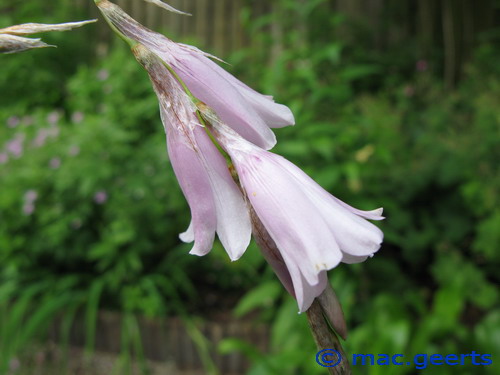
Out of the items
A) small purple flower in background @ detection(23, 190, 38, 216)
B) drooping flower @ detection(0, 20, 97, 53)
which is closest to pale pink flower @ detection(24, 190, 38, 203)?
small purple flower in background @ detection(23, 190, 38, 216)

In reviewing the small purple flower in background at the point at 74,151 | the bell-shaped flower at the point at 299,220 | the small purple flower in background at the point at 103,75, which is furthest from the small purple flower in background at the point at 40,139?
the bell-shaped flower at the point at 299,220

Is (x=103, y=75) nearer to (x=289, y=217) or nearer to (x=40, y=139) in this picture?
(x=40, y=139)

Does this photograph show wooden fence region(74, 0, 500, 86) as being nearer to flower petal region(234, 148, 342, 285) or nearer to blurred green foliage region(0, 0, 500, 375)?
blurred green foliage region(0, 0, 500, 375)

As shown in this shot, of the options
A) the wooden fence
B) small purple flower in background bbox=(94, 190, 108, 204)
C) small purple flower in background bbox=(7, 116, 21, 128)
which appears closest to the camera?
small purple flower in background bbox=(94, 190, 108, 204)

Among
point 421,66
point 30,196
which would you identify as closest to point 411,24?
point 421,66

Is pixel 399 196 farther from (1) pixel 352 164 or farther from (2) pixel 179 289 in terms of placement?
(2) pixel 179 289
